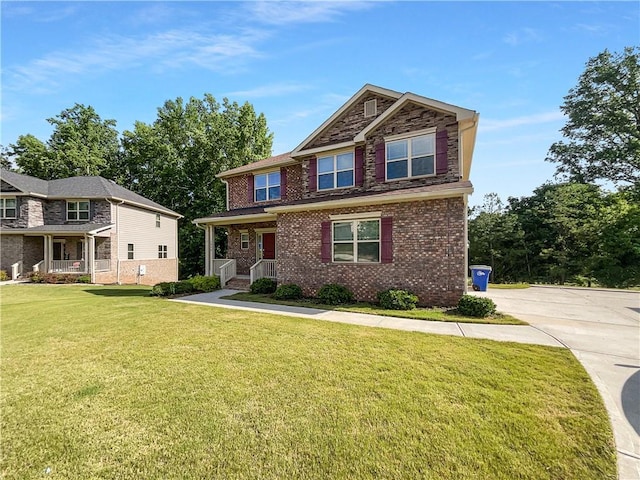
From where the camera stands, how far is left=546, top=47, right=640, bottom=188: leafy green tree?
24141mm

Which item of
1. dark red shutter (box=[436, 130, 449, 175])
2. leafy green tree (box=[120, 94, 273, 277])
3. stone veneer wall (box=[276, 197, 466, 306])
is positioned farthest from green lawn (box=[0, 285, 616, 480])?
leafy green tree (box=[120, 94, 273, 277])

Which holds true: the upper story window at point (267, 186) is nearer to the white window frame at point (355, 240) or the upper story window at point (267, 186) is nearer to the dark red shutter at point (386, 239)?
the white window frame at point (355, 240)

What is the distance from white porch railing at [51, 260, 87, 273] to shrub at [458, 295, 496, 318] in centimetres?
2468

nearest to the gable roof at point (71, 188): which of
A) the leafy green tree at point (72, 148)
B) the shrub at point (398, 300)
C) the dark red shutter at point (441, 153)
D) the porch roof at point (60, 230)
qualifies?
the porch roof at point (60, 230)

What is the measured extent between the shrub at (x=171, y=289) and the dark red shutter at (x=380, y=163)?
10039 millimetres

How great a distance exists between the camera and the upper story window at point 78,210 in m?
21.6

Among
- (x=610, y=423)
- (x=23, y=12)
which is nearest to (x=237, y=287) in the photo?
(x=23, y=12)

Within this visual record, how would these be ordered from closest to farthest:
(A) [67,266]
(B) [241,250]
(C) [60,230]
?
(B) [241,250] → (C) [60,230] → (A) [67,266]

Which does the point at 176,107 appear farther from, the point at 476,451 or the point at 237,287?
the point at 476,451

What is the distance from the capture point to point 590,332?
6512 mm

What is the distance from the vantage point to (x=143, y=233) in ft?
79.1

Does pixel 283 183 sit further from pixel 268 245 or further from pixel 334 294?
pixel 334 294

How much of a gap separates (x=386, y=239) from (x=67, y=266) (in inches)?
932

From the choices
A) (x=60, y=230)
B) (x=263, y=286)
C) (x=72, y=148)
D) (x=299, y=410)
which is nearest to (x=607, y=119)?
(x=263, y=286)
